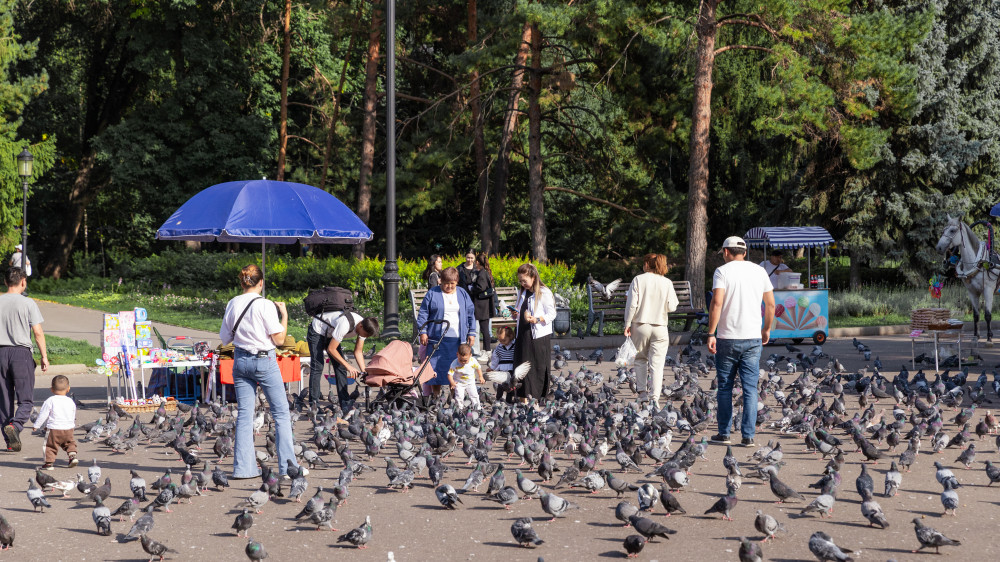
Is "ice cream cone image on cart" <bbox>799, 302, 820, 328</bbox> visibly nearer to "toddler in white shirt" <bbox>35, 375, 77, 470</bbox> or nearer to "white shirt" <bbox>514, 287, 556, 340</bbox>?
"white shirt" <bbox>514, 287, 556, 340</bbox>

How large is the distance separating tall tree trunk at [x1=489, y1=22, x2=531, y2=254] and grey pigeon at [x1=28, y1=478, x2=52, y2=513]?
21.6 m

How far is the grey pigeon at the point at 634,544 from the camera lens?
5793 mm

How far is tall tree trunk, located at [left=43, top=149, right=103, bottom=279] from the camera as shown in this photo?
42.2 metres

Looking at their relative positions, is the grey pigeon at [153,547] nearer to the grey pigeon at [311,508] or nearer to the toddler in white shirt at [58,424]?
the grey pigeon at [311,508]

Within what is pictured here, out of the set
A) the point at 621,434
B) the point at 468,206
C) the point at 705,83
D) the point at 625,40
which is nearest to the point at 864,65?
the point at 705,83

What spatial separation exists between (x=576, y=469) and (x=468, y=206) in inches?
1305

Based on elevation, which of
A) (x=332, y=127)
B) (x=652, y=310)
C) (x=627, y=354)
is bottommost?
(x=627, y=354)

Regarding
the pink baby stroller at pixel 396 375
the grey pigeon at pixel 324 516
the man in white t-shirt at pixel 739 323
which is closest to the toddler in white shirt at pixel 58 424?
the pink baby stroller at pixel 396 375

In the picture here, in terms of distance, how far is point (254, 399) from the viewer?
7.93 m

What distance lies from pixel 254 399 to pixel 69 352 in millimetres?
10632

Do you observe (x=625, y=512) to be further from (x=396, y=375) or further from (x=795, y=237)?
(x=795, y=237)

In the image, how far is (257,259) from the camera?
32406 mm

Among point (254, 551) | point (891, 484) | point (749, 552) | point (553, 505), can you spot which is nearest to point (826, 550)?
point (749, 552)

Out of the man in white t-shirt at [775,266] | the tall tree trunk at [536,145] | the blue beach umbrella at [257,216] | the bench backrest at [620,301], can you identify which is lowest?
the bench backrest at [620,301]
